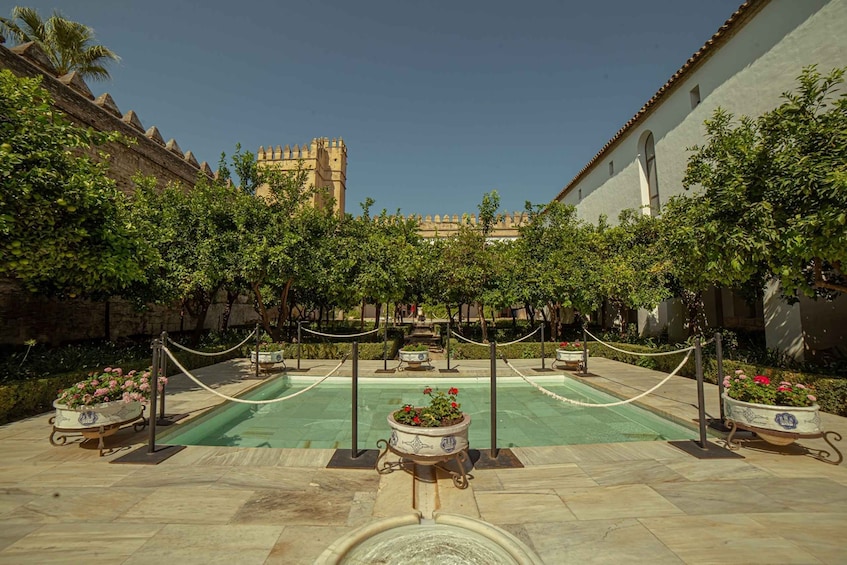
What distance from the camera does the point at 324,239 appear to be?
536 inches

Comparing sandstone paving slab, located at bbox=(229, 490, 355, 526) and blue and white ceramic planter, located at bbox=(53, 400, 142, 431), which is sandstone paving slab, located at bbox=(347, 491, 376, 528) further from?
blue and white ceramic planter, located at bbox=(53, 400, 142, 431)

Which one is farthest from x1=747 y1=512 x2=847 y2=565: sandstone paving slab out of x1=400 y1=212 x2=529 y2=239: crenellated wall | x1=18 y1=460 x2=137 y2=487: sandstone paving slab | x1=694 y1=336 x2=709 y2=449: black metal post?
x1=400 y1=212 x2=529 y2=239: crenellated wall

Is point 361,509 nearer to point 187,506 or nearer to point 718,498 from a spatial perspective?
point 187,506

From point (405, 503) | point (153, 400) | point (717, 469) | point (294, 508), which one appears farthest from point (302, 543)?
point (717, 469)

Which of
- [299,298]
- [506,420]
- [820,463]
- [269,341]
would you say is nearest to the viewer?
[820,463]

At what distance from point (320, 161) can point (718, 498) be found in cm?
4489

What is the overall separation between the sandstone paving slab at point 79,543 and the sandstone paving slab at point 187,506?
14 cm

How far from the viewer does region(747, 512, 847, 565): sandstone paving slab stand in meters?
2.65

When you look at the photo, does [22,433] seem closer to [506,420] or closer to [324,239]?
[506,420]

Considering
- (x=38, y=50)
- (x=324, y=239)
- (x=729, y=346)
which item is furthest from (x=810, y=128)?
(x=38, y=50)

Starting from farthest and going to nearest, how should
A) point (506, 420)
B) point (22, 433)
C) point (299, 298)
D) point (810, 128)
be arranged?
1. point (299, 298)
2. point (506, 420)
3. point (810, 128)
4. point (22, 433)

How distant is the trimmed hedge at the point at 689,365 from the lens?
6.43 metres

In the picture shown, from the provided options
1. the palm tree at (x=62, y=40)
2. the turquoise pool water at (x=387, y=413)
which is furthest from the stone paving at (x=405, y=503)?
the palm tree at (x=62, y=40)

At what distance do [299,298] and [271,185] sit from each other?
23.9 ft
